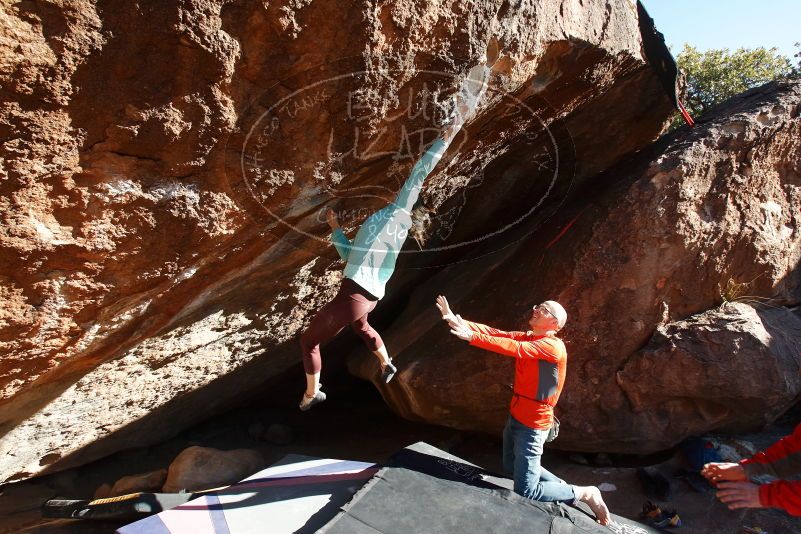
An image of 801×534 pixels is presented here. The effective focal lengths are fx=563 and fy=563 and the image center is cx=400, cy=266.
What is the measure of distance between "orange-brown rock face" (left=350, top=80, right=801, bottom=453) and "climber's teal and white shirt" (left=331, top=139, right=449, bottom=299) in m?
1.68

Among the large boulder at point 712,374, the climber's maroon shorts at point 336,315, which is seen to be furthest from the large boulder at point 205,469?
the large boulder at point 712,374

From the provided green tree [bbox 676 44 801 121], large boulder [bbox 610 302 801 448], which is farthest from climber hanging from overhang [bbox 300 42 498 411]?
green tree [bbox 676 44 801 121]

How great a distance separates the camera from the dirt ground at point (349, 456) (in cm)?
395

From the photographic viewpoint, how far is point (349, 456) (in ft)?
17.2

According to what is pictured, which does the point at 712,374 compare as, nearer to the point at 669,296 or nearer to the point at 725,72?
the point at 669,296

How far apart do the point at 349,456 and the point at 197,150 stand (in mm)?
3483

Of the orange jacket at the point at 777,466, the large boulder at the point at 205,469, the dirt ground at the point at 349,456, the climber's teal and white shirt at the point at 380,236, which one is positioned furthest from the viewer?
the large boulder at the point at 205,469

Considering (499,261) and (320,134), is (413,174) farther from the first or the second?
(499,261)

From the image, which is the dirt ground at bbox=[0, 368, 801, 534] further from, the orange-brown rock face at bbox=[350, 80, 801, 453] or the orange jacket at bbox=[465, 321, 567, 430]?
the orange jacket at bbox=[465, 321, 567, 430]

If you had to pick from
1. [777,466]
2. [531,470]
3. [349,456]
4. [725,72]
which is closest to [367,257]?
[531,470]

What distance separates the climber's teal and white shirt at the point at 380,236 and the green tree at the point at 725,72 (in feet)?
→ 29.3

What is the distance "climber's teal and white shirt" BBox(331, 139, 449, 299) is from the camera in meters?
→ 3.05

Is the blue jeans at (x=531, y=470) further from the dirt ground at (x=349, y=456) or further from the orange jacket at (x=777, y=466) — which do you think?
the dirt ground at (x=349, y=456)

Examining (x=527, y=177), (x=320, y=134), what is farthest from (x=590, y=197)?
(x=320, y=134)
